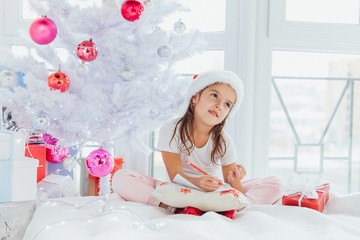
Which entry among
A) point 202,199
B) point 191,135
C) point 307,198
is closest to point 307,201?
point 307,198

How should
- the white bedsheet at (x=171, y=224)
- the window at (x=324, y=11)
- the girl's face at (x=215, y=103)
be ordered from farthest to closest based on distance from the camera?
the window at (x=324, y=11) → the girl's face at (x=215, y=103) → the white bedsheet at (x=171, y=224)

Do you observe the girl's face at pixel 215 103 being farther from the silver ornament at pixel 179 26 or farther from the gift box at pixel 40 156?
the gift box at pixel 40 156

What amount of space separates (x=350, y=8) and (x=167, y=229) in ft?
5.24

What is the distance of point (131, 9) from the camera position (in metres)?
1.32

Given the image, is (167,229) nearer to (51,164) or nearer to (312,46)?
(51,164)

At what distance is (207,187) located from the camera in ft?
3.90

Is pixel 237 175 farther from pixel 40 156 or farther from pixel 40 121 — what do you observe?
pixel 40 156

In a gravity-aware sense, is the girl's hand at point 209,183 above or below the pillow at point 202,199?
above

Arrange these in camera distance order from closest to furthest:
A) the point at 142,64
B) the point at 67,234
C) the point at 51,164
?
1. the point at 67,234
2. the point at 142,64
3. the point at 51,164

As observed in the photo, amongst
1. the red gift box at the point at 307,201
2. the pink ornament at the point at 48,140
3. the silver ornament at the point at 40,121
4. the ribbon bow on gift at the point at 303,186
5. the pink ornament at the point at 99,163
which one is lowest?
the red gift box at the point at 307,201

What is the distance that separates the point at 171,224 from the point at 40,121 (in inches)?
24.6

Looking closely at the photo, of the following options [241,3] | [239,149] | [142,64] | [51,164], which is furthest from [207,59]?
[51,164]

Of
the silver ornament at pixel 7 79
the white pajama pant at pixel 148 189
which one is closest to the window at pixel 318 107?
the white pajama pant at pixel 148 189

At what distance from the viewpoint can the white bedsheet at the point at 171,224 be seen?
0.89 m
